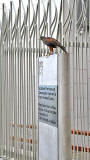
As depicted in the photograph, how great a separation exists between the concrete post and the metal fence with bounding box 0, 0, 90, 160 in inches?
30.6

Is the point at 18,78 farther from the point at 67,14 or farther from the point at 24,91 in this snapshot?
the point at 67,14

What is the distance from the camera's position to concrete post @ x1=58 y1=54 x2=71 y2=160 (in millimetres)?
2633

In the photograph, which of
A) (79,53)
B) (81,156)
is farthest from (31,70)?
(81,156)

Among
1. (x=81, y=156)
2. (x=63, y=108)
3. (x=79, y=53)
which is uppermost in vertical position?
(x=79, y=53)

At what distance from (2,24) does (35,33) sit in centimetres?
71

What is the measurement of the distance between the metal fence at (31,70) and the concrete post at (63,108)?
2.55ft

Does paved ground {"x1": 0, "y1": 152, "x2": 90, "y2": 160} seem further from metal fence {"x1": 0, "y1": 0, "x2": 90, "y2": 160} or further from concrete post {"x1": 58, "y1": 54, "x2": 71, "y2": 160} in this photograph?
concrete post {"x1": 58, "y1": 54, "x2": 71, "y2": 160}

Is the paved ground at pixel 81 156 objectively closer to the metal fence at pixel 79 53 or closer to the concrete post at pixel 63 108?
the metal fence at pixel 79 53

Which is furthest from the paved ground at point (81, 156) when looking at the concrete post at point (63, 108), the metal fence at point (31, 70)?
the concrete post at point (63, 108)

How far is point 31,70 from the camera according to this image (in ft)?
12.5

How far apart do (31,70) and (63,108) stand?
4.18ft

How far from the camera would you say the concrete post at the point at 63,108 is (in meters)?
2.63

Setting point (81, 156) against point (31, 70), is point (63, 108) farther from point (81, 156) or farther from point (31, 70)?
point (31, 70)

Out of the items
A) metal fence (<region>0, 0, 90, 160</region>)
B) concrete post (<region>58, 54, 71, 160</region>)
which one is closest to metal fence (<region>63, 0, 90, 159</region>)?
metal fence (<region>0, 0, 90, 160</region>)
